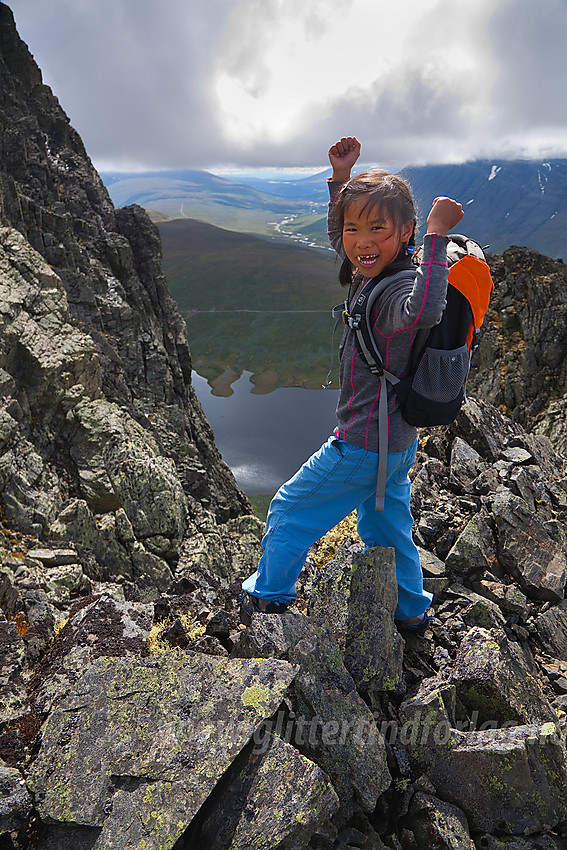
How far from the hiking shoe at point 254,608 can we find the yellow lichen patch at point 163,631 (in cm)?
54

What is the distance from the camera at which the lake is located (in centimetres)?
10912

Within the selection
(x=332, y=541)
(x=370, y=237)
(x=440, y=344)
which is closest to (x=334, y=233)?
(x=370, y=237)

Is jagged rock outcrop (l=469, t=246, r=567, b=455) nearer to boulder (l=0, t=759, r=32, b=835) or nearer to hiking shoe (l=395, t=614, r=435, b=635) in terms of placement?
hiking shoe (l=395, t=614, r=435, b=635)

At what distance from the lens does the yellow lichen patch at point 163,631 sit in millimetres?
5809

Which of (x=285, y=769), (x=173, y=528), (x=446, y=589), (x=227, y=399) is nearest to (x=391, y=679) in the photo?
(x=285, y=769)

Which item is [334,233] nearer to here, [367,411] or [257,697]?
[367,411]

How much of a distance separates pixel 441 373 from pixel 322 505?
2074 millimetres

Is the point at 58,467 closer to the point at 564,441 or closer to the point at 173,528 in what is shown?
the point at 173,528

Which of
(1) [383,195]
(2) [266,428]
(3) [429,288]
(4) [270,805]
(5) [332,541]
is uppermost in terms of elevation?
(1) [383,195]

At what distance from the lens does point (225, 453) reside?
385 ft

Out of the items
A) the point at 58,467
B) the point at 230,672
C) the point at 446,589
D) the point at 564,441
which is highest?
the point at 230,672

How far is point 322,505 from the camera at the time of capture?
585cm

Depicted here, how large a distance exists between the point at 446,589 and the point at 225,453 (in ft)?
364

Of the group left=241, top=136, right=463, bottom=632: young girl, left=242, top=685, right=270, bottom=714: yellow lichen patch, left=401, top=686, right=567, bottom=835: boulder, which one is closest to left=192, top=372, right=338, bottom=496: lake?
left=241, top=136, right=463, bottom=632: young girl
